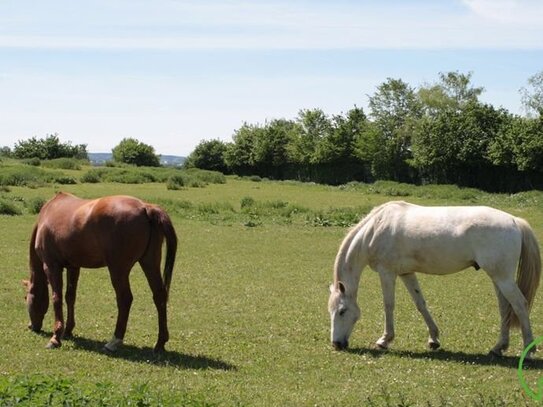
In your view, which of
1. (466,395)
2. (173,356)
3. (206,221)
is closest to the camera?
(466,395)

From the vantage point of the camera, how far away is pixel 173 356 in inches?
380

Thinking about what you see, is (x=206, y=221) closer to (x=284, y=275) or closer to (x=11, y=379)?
(x=284, y=275)

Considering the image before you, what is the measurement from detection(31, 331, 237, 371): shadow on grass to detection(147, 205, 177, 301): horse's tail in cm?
91

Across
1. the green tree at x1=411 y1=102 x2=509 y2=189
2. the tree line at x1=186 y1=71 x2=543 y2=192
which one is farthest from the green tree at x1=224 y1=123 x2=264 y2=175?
the green tree at x1=411 y1=102 x2=509 y2=189

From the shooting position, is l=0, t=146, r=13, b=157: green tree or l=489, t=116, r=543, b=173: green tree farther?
l=0, t=146, r=13, b=157: green tree

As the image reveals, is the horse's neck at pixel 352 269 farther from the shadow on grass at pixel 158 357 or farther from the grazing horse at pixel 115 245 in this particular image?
the grazing horse at pixel 115 245

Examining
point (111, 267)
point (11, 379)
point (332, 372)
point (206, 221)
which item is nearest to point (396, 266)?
point (332, 372)

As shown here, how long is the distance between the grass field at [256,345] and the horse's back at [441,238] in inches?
50.3

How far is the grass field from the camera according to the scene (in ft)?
25.0

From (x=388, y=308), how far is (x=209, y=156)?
77.3 m

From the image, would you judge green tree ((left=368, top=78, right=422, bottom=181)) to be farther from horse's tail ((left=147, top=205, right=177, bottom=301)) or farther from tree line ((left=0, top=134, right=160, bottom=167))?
horse's tail ((left=147, top=205, right=177, bottom=301))

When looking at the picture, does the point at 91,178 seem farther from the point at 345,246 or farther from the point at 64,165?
the point at 345,246

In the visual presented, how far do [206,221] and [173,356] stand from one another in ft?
64.8

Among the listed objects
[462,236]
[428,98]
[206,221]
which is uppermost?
[428,98]
